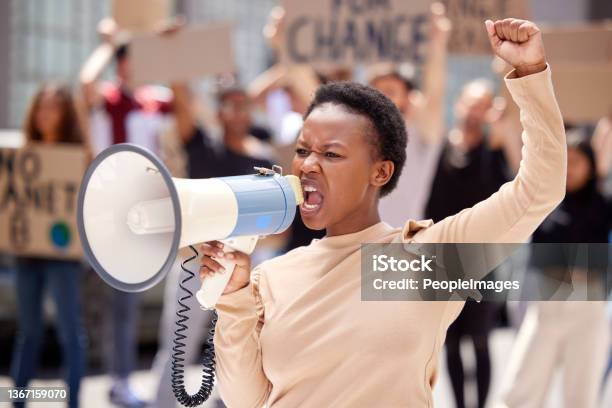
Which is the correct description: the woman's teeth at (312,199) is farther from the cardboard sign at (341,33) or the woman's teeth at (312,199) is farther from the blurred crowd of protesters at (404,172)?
the cardboard sign at (341,33)

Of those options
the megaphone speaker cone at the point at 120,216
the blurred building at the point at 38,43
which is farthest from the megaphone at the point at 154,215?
the blurred building at the point at 38,43

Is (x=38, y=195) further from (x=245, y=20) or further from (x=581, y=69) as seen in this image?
(x=245, y=20)

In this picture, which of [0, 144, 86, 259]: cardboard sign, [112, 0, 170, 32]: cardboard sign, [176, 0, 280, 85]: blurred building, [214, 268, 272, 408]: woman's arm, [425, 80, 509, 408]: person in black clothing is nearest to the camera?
[214, 268, 272, 408]: woman's arm

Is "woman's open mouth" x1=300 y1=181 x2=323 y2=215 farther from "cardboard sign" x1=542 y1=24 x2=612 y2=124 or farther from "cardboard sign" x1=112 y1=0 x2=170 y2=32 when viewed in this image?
"cardboard sign" x1=112 y1=0 x2=170 y2=32

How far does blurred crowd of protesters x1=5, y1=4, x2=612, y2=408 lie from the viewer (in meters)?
4.30

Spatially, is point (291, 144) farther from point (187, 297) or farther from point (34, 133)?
point (187, 297)

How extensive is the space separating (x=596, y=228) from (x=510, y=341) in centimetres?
295

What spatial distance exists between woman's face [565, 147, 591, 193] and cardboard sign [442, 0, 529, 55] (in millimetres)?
623

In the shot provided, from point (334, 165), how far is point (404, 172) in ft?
6.27

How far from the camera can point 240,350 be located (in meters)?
1.96

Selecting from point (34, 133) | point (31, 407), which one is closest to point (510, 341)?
point (34, 133)

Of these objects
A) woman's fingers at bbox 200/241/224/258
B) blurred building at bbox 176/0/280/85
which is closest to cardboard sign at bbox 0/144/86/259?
woman's fingers at bbox 200/241/224/258

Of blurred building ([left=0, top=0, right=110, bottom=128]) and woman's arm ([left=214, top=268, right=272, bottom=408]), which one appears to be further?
blurred building ([left=0, top=0, right=110, bottom=128])

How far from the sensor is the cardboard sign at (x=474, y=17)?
451 centimetres
